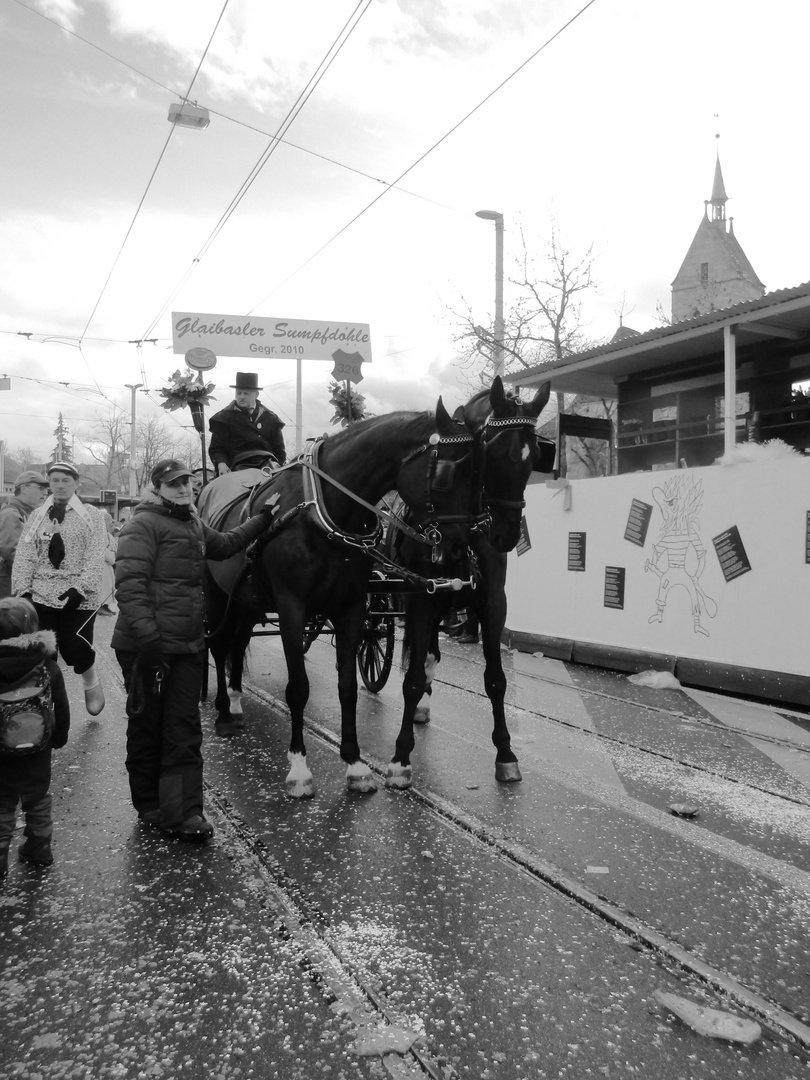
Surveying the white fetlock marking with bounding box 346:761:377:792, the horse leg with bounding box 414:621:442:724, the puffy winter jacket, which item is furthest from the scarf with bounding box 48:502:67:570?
the white fetlock marking with bounding box 346:761:377:792

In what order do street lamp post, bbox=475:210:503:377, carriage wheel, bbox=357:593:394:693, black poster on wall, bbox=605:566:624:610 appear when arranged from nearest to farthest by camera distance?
carriage wheel, bbox=357:593:394:693, black poster on wall, bbox=605:566:624:610, street lamp post, bbox=475:210:503:377

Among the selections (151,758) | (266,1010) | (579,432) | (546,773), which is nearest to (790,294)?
(579,432)

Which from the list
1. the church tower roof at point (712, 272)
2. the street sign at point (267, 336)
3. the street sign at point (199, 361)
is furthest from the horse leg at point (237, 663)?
the church tower roof at point (712, 272)

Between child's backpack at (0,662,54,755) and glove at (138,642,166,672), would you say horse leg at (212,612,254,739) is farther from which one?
child's backpack at (0,662,54,755)

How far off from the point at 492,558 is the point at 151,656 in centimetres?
230

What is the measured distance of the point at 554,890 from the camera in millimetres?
3457

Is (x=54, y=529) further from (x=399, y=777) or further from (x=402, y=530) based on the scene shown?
(x=399, y=777)

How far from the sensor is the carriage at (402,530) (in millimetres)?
4512

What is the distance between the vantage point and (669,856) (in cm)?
384

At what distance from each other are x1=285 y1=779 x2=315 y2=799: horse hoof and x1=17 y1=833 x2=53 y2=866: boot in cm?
132

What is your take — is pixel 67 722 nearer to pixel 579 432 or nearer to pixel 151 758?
pixel 151 758

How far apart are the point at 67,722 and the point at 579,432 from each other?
44.7ft

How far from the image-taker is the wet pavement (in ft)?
7.86

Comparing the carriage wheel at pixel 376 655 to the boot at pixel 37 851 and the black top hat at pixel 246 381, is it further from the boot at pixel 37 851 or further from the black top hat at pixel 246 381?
the boot at pixel 37 851
